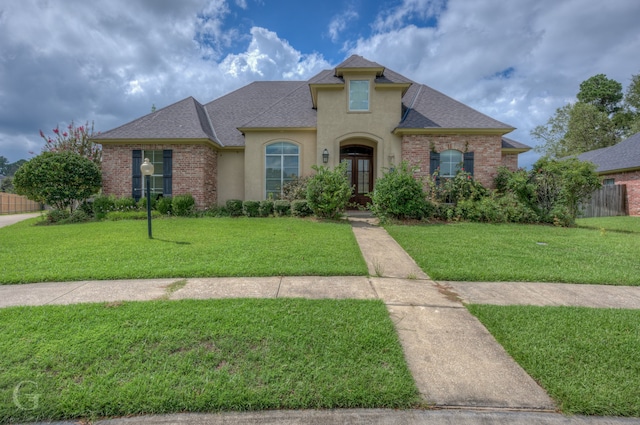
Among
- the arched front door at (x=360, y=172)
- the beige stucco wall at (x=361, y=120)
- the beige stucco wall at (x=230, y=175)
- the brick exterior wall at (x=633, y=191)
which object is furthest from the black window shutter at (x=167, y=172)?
the brick exterior wall at (x=633, y=191)

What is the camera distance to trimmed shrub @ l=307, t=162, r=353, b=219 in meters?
→ 9.85

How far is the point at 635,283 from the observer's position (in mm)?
4422

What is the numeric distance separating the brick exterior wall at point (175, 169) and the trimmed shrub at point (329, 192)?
5.33 metres

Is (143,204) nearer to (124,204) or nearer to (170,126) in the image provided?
(124,204)

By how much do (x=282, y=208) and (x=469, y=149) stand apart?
8182mm

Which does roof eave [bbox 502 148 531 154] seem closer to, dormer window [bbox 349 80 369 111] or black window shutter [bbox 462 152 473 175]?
black window shutter [bbox 462 152 473 175]

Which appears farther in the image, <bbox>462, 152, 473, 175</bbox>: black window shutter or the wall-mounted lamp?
the wall-mounted lamp

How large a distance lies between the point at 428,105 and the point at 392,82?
245 cm

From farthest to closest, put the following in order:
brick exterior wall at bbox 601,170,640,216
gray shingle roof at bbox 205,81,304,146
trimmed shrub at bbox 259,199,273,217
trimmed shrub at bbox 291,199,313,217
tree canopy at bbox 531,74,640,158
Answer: tree canopy at bbox 531,74,640,158
brick exterior wall at bbox 601,170,640,216
gray shingle roof at bbox 205,81,304,146
trimmed shrub at bbox 259,199,273,217
trimmed shrub at bbox 291,199,313,217

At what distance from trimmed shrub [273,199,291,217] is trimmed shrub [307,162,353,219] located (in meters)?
1.38

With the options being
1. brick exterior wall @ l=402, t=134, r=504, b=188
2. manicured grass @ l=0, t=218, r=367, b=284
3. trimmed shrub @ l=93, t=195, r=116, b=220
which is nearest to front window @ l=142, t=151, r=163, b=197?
trimmed shrub @ l=93, t=195, r=116, b=220

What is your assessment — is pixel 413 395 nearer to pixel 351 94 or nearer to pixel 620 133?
pixel 351 94

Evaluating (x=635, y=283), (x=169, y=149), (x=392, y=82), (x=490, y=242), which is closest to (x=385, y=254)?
(x=490, y=242)

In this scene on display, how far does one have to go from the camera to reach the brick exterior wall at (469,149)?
12.0 m
